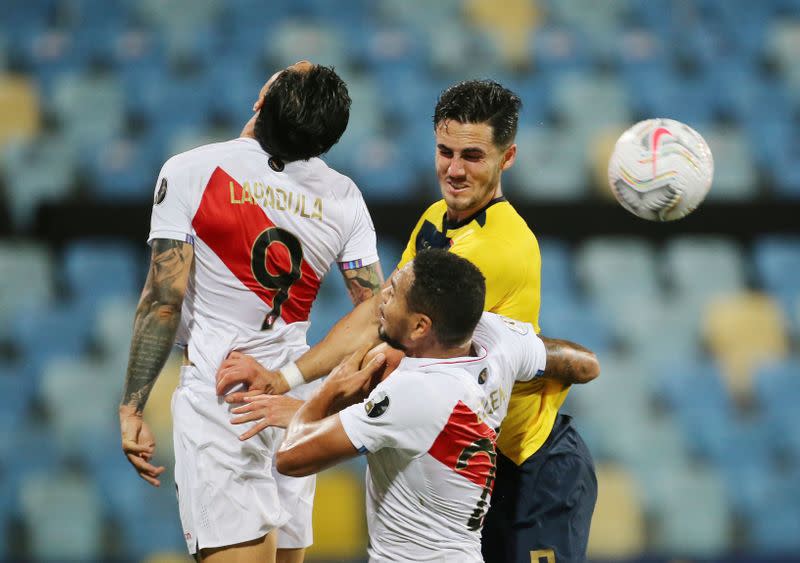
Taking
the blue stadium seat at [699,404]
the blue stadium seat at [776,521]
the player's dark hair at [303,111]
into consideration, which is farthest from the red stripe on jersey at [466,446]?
the blue stadium seat at [699,404]

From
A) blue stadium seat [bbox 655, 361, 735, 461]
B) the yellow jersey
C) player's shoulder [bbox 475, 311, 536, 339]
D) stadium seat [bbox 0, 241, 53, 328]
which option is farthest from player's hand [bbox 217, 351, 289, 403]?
→ blue stadium seat [bbox 655, 361, 735, 461]

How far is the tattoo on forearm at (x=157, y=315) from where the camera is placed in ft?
10.0

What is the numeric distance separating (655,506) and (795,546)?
992mm

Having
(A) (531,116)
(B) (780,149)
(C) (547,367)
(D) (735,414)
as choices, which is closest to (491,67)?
(A) (531,116)

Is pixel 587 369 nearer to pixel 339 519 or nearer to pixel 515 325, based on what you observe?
pixel 515 325

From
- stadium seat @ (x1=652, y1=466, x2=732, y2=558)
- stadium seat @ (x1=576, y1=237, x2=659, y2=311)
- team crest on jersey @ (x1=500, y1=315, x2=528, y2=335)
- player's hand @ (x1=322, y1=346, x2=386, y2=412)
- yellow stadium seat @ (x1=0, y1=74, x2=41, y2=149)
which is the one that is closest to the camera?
player's hand @ (x1=322, y1=346, x2=386, y2=412)

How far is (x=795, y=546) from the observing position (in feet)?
22.1

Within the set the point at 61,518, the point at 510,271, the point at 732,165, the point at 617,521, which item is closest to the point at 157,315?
the point at 510,271

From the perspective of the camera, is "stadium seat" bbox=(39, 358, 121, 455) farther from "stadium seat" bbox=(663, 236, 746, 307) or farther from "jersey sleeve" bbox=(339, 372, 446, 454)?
"stadium seat" bbox=(663, 236, 746, 307)

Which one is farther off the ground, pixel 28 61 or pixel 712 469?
pixel 28 61

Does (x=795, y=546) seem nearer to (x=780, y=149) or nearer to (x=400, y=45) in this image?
(x=780, y=149)

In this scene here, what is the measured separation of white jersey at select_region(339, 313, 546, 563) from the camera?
2.82 meters

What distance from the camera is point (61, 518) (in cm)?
616

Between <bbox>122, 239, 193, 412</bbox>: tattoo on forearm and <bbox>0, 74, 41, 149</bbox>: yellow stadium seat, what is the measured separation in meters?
5.58
